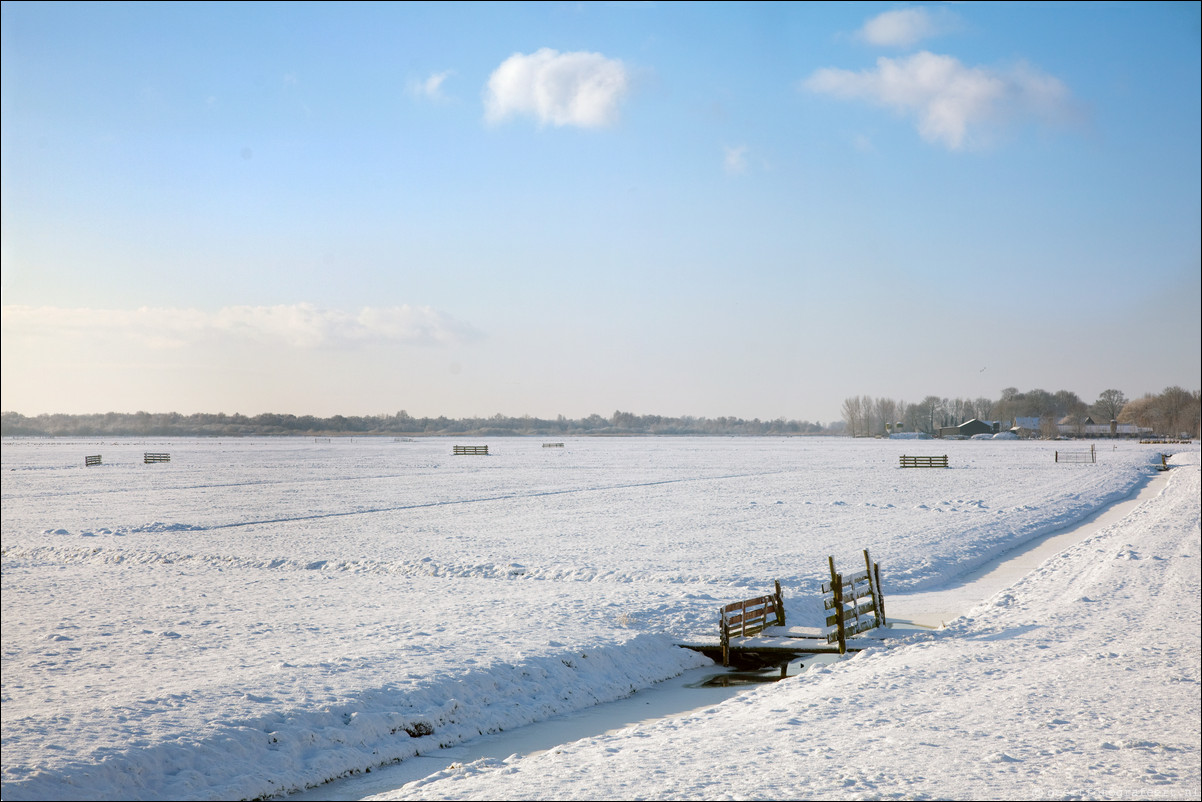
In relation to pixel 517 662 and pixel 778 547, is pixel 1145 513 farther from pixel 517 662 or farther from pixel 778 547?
pixel 517 662

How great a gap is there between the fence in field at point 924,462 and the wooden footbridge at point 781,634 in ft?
178

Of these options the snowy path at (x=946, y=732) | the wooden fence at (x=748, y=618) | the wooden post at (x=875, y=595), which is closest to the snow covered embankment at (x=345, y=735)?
the wooden fence at (x=748, y=618)

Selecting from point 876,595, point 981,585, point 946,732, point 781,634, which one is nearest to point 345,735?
point 946,732

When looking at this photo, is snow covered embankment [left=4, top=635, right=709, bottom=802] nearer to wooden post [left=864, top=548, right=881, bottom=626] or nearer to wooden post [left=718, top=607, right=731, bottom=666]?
wooden post [left=718, top=607, right=731, bottom=666]

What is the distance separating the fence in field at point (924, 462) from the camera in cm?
6688

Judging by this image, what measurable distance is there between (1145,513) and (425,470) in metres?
46.7

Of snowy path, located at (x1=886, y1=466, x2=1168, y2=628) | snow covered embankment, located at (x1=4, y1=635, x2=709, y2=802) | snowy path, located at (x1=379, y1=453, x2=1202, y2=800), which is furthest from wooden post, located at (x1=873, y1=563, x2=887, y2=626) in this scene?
snow covered embankment, located at (x1=4, y1=635, x2=709, y2=802)

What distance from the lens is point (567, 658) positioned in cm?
1354

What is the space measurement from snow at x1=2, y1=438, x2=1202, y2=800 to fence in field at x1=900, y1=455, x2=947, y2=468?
3399 centimetres

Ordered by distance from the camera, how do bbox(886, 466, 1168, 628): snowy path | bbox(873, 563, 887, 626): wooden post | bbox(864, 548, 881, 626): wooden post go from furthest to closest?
1. bbox(886, 466, 1168, 628): snowy path
2. bbox(873, 563, 887, 626): wooden post
3. bbox(864, 548, 881, 626): wooden post

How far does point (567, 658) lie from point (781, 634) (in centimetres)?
421

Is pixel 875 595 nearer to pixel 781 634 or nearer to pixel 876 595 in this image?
pixel 876 595

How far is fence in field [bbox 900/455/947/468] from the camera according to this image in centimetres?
6688

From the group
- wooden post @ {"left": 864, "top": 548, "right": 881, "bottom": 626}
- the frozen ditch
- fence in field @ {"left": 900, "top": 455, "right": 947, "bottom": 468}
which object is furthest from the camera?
fence in field @ {"left": 900, "top": 455, "right": 947, "bottom": 468}
